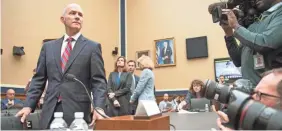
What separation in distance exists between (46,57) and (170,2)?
254 inches

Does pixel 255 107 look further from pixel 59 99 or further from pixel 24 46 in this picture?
pixel 24 46

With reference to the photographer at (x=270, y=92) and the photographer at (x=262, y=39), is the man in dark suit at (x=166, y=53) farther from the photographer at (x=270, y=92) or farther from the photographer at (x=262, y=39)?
the photographer at (x=270, y=92)

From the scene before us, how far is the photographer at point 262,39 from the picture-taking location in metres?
1.61

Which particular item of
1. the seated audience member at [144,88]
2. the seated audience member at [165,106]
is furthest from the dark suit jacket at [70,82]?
the seated audience member at [165,106]

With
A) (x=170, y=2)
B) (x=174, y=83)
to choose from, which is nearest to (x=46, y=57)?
(x=174, y=83)

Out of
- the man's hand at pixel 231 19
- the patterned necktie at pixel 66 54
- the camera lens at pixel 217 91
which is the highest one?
the man's hand at pixel 231 19

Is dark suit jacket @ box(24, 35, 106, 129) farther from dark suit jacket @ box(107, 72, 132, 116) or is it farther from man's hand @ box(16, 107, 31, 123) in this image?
dark suit jacket @ box(107, 72, 132, 116)

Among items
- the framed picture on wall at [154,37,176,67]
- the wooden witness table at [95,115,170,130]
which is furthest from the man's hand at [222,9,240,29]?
the framed picture on wall at [154,37,176,67]

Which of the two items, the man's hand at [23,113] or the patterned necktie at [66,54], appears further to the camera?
the patterned necktie at [66,54]

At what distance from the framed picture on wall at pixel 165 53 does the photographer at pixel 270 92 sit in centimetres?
653

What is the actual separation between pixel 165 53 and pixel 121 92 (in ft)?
11.7

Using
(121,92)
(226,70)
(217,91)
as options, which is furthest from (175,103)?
(217,91)

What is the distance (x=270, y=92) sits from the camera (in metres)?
1.08

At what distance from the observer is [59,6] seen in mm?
6797
